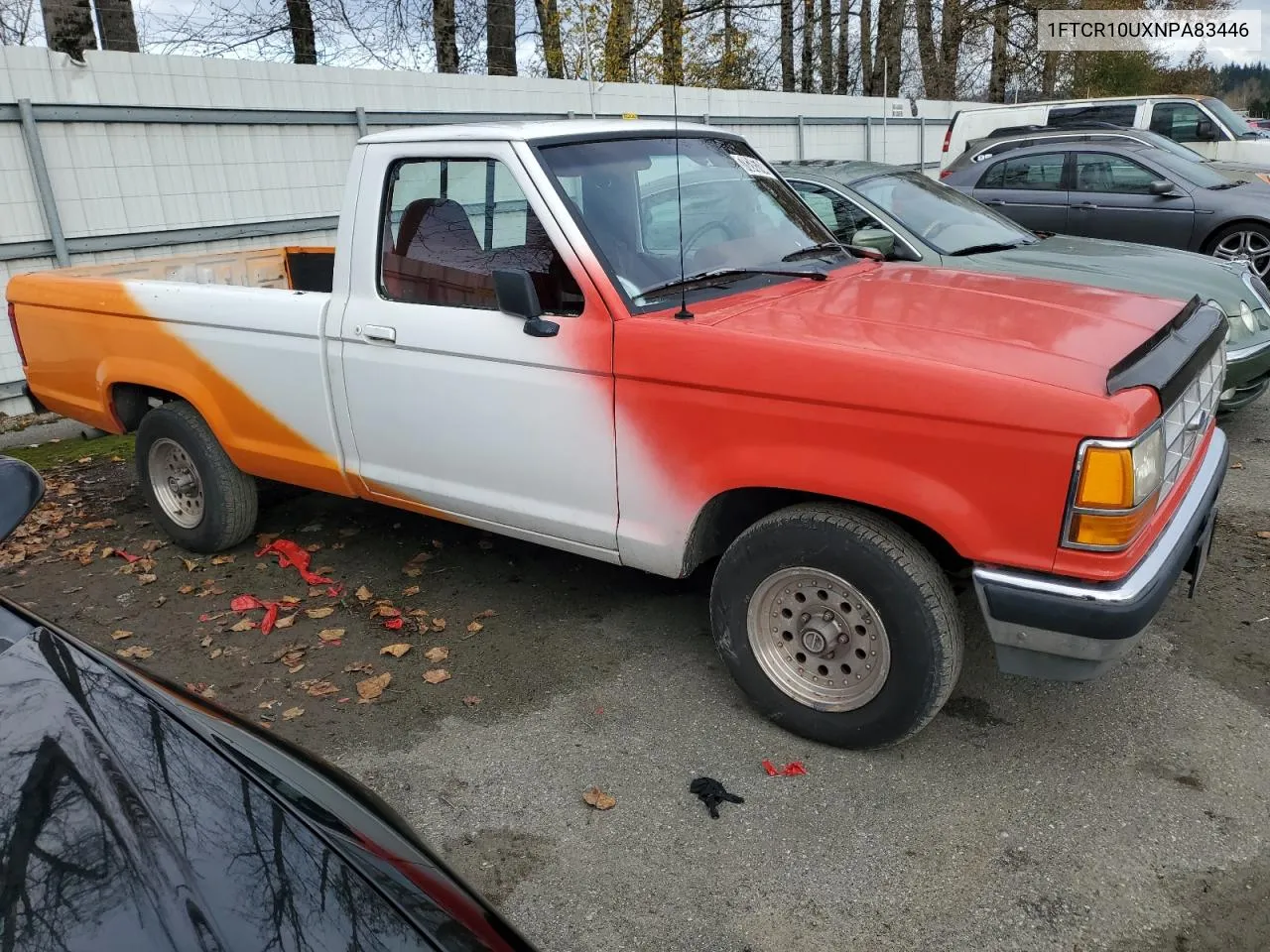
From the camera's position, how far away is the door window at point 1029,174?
10.2m

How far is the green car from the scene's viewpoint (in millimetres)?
5934

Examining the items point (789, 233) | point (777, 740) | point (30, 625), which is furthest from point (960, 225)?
point (30, 625)

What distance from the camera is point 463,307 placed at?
3.78 m

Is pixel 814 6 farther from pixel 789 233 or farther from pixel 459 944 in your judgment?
pixel 459 944

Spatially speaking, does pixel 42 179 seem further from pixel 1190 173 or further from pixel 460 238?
pixel 1190 173

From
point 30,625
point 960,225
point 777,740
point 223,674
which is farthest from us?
point 960,225

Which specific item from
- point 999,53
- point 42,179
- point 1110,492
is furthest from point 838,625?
point 999,53

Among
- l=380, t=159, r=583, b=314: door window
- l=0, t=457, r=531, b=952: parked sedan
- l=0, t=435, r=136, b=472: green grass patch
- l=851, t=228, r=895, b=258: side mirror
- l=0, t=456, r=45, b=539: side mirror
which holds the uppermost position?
l=380, t=159, r=583, b=314: door window

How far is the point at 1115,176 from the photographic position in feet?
32.9

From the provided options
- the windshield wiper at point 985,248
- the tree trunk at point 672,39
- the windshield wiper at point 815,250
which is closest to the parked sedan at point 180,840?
the windshield wiper at point 815,250

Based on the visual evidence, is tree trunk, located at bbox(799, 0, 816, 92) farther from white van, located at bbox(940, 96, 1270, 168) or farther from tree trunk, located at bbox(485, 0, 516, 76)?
tree trunk, located at bbox(485, 0, 516, 76)

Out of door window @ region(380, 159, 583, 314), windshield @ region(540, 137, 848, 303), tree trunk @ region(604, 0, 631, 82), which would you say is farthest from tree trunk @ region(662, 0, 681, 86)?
door window @ region(380, 159, 583, 314)

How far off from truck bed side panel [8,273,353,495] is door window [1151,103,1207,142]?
51.6 feet

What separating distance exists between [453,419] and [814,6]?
32.4m
